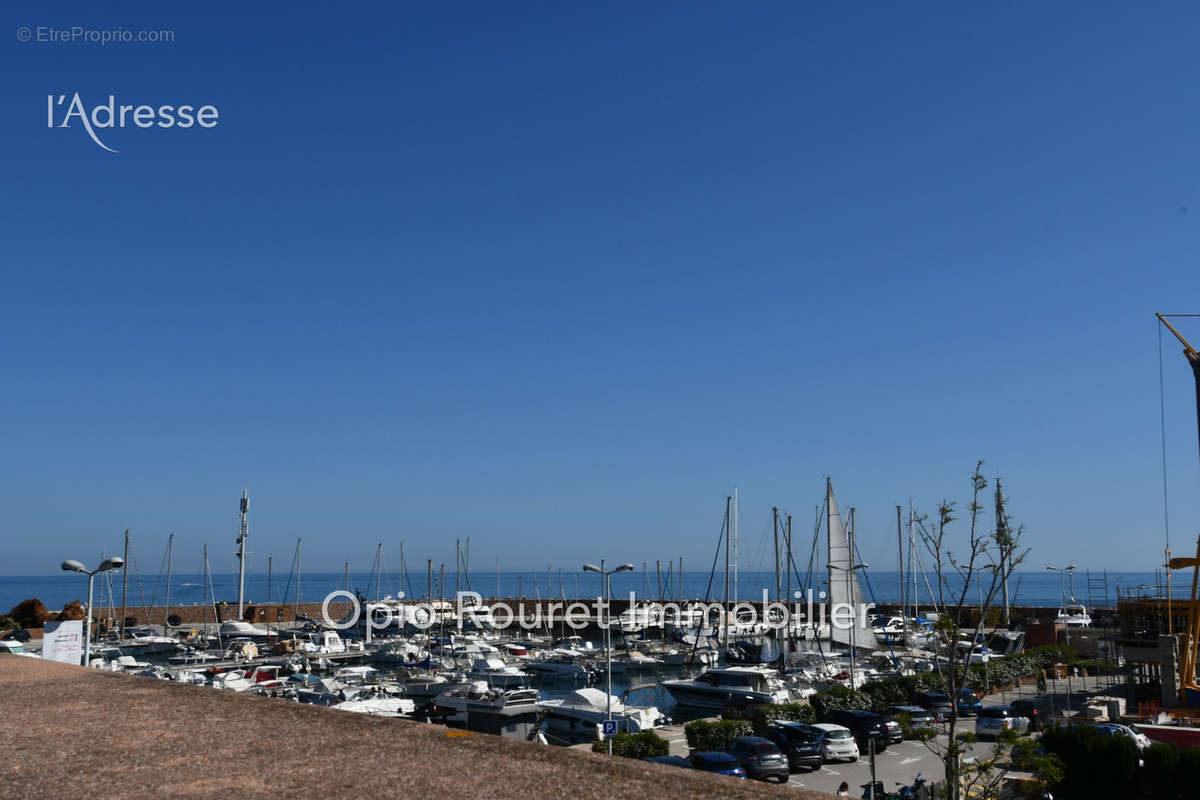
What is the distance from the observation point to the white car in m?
29.4

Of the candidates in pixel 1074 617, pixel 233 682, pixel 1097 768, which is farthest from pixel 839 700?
pixel 1074 617

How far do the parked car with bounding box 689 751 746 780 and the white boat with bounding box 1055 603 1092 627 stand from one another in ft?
209

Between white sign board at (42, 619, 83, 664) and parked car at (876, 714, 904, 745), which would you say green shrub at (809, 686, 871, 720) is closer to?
parked car at (876, 714, 904, 745)

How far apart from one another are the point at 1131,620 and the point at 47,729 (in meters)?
41.3

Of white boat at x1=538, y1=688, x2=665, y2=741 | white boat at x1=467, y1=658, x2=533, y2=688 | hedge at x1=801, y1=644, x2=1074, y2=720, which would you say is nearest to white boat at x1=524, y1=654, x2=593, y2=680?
white boat at x1=467, y1=658, x2=533, y2=688

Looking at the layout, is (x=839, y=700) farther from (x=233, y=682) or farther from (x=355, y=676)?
(x=233, y=682)

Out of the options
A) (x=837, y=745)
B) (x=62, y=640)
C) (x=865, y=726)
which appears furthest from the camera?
(x=865, y=726)

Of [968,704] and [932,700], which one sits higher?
[968,704]

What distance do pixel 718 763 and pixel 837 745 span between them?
26.6 feet

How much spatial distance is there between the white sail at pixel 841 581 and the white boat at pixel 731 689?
13.6 m

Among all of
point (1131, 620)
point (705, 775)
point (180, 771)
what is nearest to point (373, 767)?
point (180, 771)

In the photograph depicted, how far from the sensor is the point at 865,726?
107 feet

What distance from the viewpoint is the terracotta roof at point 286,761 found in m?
8.07

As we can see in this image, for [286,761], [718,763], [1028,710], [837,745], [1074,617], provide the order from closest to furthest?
[286,761]
[718,763]
[837,745]
[1028,710]
[1074,617]
